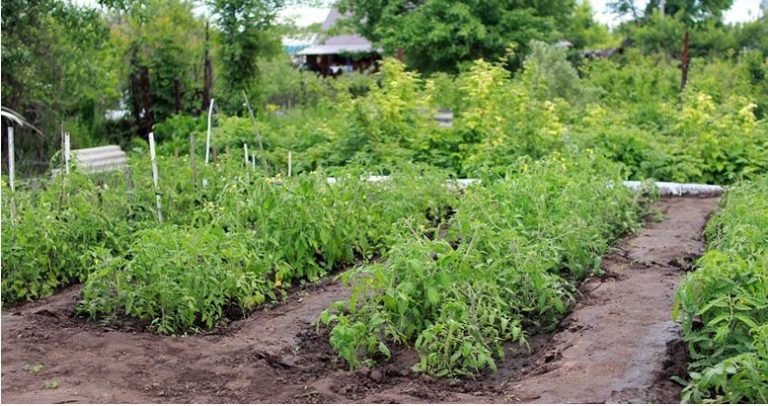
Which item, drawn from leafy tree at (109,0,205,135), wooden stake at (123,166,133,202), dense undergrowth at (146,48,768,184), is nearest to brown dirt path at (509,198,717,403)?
dense undergrowth at (146,48,768,184)

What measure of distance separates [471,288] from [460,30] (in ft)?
51.6

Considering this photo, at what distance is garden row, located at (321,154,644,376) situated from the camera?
4957mm

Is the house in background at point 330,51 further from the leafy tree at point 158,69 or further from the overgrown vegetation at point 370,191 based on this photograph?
the leafy tree at point 158,69

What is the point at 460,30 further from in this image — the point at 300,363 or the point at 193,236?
the point at 300,363

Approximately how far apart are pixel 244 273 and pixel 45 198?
1916 mm

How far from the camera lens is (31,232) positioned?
653 centimetres

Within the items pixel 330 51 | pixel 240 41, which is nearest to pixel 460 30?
pixel 240 41

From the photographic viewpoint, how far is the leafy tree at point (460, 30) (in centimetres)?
2073

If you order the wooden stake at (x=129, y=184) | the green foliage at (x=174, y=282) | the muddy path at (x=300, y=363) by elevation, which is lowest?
→ the muddy path at (x=300, y=363)

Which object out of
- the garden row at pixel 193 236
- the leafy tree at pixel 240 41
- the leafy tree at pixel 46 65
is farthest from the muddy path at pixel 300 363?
the leafy tree at pixel 240 41

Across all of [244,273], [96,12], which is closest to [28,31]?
[96,12]

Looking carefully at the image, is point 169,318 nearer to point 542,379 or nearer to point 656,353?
point 542,379

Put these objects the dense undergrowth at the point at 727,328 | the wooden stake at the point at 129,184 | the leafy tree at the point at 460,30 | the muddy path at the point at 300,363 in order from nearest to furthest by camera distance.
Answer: the dense undergrowth at the point at 727,328
the muddy path at the point at 300,363
the wooden stake at the point at 129,184
the leafy tree at the point at 460,30

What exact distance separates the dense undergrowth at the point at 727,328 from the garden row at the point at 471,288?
0.88 m
